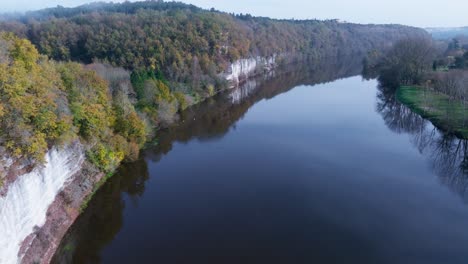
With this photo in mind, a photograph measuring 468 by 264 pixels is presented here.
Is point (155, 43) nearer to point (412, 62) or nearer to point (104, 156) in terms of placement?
point (104, 156)

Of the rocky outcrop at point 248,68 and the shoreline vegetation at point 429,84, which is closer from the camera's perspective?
the shoreline vegetation at point 429,84

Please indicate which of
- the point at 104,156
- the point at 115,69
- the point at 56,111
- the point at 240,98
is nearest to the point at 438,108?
the point at 240,98

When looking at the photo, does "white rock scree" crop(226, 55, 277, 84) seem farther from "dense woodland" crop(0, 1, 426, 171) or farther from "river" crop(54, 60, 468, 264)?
"river" crop(54, 60, 468, 264)


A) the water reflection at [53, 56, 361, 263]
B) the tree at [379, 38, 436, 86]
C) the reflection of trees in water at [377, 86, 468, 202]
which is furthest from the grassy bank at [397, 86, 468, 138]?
the water reflection at [53, 56, 361, 263]

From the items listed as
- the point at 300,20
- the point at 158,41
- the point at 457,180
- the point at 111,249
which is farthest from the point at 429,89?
the point at 300,20

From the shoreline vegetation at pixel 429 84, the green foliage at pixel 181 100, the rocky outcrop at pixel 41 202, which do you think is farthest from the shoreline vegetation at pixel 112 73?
the shoreline vegetation at pixel 429 84

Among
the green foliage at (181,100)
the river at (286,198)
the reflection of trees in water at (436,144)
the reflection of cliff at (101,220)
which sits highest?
the green foliage at (181,100)

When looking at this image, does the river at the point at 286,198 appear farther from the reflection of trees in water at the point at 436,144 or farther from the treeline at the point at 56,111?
the treeline at the point at 56,111

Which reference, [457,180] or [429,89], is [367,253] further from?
[429,89]
